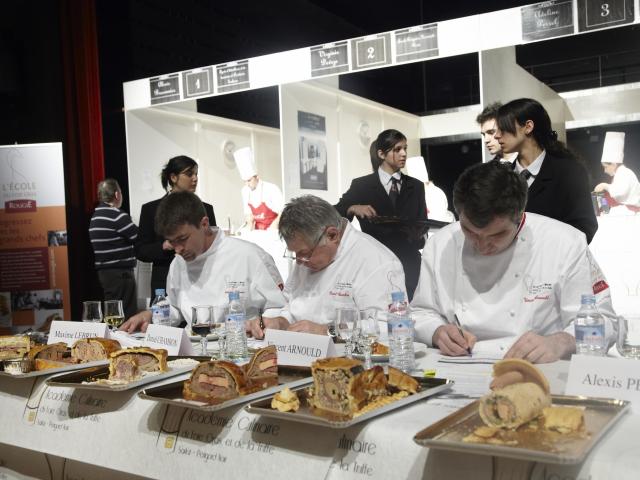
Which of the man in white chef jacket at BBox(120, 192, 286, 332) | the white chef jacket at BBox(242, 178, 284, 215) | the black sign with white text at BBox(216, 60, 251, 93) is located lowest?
the man in white chef jacket at BBox(120, 192, 286, 332)

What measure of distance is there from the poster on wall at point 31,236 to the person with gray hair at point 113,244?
1.09 ft

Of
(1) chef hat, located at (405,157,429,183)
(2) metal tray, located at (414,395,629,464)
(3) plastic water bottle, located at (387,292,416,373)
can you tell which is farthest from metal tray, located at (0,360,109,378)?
(1) chef hat, located at (405,157,429,183)

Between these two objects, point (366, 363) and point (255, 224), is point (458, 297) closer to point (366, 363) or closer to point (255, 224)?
point (366, 363)

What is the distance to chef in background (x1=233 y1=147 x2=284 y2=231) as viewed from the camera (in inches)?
226

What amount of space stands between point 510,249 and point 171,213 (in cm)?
134

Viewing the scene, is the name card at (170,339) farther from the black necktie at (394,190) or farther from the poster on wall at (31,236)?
the poster on wall at (31,236)

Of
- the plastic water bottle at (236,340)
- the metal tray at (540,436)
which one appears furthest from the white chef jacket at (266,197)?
the metal tray at (540,436)

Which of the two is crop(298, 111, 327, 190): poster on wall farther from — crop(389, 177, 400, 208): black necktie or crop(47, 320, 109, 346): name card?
crop(47, 320, 109, 346): name card

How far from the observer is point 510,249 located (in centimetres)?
191

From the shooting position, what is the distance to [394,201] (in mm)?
3520

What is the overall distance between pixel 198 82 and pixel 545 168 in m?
3.61

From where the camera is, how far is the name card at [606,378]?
109 centimetres

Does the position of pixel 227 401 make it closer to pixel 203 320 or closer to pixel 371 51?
pixel 203 320

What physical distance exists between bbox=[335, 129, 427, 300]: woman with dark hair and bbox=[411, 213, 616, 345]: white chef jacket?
1.36 m
